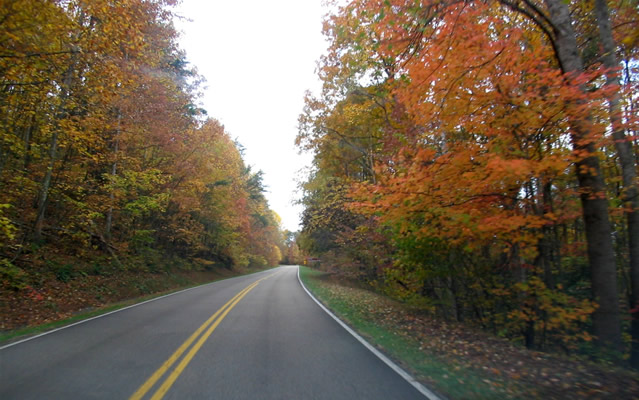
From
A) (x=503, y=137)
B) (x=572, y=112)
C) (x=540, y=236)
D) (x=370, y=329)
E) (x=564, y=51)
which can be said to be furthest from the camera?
(x=370, y=329)

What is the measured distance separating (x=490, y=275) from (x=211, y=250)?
87.3 feet

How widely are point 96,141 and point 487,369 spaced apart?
14658 mm

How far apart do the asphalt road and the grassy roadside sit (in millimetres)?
594

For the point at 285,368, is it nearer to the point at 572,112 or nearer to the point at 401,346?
the point at 401,346

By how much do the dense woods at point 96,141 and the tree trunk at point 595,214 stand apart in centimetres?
895

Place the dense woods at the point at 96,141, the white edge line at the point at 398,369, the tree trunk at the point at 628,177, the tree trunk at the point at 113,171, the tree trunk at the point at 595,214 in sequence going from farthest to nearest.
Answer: the tree trunk at the point at 113,171, the dense woods at the point at 96,141, the tree trunk at the point at 595,214, the tree trunk at the point at 628,177, the white edge line at the point at 398,369

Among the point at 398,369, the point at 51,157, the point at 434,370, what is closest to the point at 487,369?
the point at 434,370

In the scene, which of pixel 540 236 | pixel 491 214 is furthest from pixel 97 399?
pixel 540 236

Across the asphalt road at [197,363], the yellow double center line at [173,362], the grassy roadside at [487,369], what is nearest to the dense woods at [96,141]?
the asphalt road at [197,363]

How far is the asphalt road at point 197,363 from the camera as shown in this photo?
13.2 ft

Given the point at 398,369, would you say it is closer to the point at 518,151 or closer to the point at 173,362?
the point at 173,362

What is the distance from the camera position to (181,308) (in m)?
10.6

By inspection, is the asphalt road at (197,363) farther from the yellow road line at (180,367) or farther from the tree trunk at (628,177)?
the tree trunk at (628,177)

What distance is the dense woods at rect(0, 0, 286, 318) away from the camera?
25.4ft
